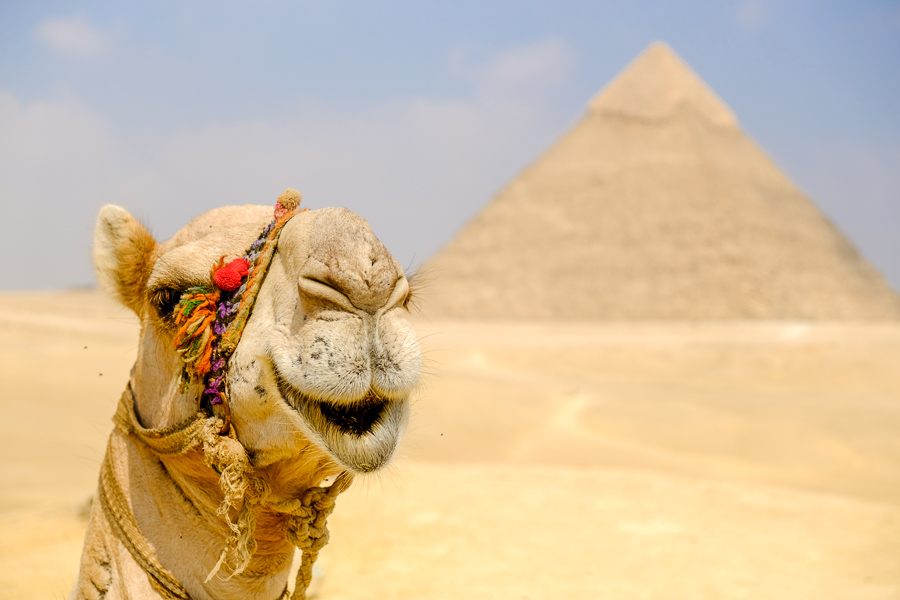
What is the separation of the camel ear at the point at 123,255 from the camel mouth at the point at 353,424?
654mm

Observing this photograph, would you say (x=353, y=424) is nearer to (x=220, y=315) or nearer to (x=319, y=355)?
(x=319, y=355)

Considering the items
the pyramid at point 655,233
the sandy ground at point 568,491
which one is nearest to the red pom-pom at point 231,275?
the sandy ground at point 568,491

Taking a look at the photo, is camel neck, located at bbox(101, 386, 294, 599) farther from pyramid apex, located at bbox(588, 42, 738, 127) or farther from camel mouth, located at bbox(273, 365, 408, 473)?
pyramid apex, located at bbox(588, 42, 738, 127)

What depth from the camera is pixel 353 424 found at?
1.74 meters

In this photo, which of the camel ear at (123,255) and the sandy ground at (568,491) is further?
the sandy ground at (568,491)

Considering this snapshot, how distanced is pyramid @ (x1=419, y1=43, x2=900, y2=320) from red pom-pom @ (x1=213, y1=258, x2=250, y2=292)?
8073 cm

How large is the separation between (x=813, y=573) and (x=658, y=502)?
239 cm

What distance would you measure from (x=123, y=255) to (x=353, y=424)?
A: 83cm

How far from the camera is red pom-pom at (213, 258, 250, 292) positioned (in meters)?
1.97

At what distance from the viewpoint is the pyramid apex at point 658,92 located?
355 ft

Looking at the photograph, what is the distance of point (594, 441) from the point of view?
1382cm

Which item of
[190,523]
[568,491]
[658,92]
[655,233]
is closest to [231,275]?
[190,523]

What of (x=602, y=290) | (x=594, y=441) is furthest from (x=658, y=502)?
(x=602, y=290)

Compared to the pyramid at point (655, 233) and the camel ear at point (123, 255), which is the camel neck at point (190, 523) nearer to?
the camel ear at point (123, 255)
